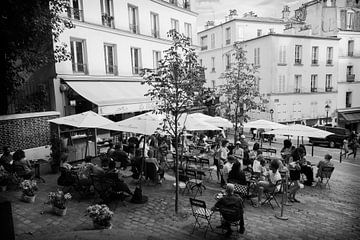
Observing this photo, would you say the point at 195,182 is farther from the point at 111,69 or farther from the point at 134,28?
the point at 134,28

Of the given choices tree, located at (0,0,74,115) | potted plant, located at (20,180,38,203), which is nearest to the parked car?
tree, located at (0,0,74,115)

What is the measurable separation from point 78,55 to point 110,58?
2547 mm

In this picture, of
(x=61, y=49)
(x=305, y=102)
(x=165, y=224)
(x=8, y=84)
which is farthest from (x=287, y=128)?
(x=305, y=102)

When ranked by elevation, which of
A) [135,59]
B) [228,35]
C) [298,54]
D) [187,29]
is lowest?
[135,59]

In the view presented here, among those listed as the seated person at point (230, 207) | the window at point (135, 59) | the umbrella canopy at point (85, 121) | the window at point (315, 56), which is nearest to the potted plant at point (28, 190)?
the umbrella canopy at point (85, 121)

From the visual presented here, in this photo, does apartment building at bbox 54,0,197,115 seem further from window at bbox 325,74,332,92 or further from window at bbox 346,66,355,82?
window at bbox 346,66,355,82

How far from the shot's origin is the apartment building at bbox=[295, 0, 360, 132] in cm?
3509

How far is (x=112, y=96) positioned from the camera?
16.9 metres

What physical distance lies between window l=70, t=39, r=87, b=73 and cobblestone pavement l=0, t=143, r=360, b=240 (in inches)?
392

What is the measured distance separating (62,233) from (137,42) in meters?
17.3

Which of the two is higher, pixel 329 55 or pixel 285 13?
pixel 285 13

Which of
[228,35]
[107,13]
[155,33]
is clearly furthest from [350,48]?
[107,13]

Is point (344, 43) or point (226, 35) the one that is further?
point (226, 35)

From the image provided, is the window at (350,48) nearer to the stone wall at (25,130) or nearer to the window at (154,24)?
the window at (154,24)
